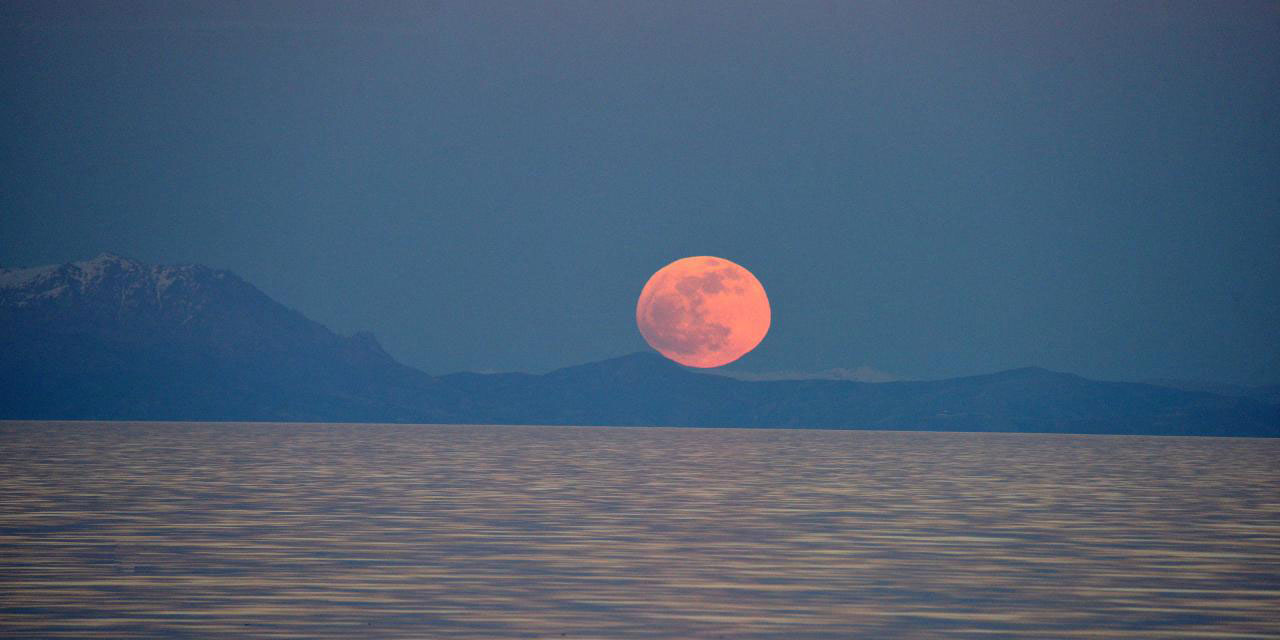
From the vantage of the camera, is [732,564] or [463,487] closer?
→ [732,564]

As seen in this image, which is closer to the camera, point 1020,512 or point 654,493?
point 1020,512

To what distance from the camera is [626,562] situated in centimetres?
3111

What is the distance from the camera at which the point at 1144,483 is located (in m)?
73.3

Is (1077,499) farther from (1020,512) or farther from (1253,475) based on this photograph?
(1253,475)

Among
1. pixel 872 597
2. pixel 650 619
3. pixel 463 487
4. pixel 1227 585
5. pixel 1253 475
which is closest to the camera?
pixel 650 619

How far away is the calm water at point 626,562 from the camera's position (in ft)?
75.0

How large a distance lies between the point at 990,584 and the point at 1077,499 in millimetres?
30144

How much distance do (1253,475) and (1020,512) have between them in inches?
1729

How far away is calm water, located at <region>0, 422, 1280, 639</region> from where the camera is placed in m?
22.9

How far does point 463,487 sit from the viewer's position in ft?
201

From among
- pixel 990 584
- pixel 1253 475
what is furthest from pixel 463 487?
pixel 1253 475

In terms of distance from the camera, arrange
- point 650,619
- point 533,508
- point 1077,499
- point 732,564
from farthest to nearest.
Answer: point 1077,499 → point 533,508 → point 732,564 → point 650,619

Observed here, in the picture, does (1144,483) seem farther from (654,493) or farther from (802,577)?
(802,577)

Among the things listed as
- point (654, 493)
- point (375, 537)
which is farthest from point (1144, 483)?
point (375, 537)
